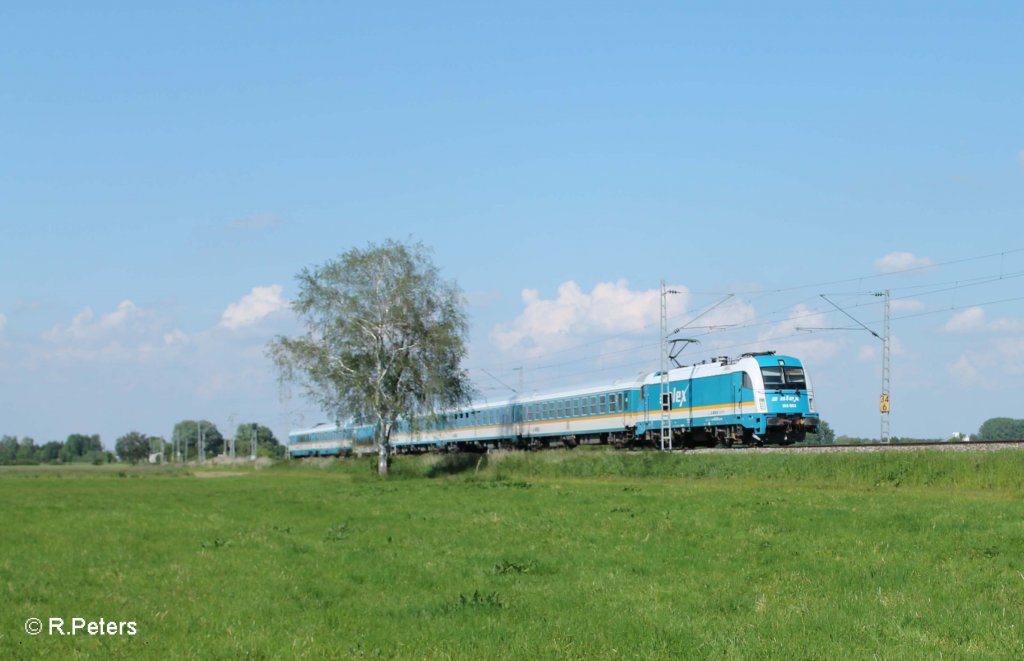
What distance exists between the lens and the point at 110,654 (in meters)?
12.2

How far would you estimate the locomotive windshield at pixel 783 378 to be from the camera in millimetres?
48594

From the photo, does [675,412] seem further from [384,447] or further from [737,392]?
[384,447]

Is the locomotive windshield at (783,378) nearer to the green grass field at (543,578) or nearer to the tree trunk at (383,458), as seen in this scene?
the green grass field at (543,578)

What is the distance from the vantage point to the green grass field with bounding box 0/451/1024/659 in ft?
40.3

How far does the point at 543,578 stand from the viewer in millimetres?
16891

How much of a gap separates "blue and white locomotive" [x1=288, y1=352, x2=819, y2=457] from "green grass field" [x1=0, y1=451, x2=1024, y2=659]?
1627 cm

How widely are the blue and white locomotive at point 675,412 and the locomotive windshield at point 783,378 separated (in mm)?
46

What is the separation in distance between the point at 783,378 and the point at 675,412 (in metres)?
8.47

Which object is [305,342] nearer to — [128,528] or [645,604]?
[128,528]

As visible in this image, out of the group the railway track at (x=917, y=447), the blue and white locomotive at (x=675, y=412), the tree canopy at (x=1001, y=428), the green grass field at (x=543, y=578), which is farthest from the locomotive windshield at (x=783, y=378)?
the tree canopy at (x=1001, y=428)

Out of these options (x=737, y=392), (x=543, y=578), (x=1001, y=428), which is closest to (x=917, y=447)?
(x=737, y=392)

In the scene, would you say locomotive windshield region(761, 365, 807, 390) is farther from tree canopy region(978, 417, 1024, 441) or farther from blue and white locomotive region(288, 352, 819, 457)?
tree canopy region(978, 417, 1024, 441)

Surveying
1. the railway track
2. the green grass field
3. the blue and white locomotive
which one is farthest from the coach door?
the green grass field

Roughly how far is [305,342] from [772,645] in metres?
54.5
